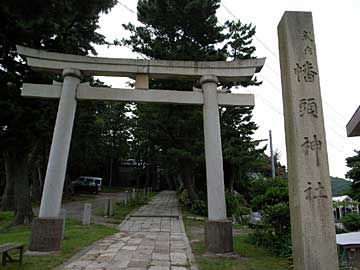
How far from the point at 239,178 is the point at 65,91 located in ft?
60.3

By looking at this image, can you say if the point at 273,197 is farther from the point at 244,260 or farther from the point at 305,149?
the point at 305,149

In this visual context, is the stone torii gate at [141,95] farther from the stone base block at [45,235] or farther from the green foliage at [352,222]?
the green foliage at [352,222]

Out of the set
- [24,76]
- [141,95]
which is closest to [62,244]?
[141,95]

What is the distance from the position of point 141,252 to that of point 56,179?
8.77ft

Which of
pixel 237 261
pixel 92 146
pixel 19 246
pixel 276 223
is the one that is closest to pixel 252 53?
pixel 276 223

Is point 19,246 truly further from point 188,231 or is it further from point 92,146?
point 92,146

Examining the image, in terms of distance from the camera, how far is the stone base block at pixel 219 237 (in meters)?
7.14

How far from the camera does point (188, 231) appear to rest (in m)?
10.7

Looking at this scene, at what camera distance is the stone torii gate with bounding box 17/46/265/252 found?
7391 mm

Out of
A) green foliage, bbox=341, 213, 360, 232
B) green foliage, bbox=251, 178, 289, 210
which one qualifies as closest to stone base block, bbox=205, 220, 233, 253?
green foliage, bbox=251, 178, 289, 210

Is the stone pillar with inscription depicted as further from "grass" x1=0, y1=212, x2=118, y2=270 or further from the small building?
the small building

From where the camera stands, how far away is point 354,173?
18.9m

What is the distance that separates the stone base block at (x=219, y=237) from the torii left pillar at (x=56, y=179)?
137 inches

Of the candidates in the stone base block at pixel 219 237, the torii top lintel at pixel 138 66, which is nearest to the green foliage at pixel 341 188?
the torii top lintel at pixel 138 66
